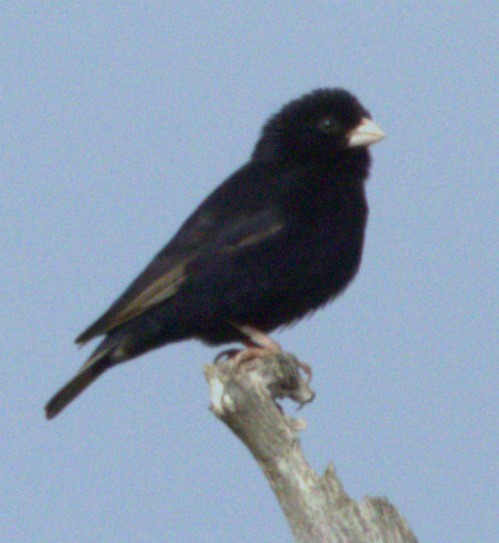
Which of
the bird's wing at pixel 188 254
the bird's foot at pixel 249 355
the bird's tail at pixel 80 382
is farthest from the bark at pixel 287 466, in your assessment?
the bird's tail at pixel 80 382

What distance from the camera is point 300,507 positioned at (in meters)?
5.61

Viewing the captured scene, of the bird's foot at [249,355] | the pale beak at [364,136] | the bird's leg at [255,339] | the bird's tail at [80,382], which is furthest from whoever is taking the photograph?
the pale beak at [364,136]

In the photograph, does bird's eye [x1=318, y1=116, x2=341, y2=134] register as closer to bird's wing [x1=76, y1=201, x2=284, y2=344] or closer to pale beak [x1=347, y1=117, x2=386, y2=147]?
pale beak [x1=347, y1=117, x2=386, y2=147]

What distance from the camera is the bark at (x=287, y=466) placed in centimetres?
539

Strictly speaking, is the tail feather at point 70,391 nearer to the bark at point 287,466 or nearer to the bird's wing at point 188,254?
the bird's wing at point 188,254

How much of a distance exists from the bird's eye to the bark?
281cm

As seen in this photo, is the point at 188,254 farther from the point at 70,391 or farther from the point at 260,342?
the point at 70,391

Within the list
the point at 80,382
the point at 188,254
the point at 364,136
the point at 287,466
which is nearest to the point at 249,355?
the point at 287,466

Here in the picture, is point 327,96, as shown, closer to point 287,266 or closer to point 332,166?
point 332,166

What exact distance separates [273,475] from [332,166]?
3.28 metres

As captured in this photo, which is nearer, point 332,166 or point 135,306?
point 135,306

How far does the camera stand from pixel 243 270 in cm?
802

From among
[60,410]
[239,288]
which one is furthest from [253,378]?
[60,410]

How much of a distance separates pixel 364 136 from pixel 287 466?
11.8 ft
